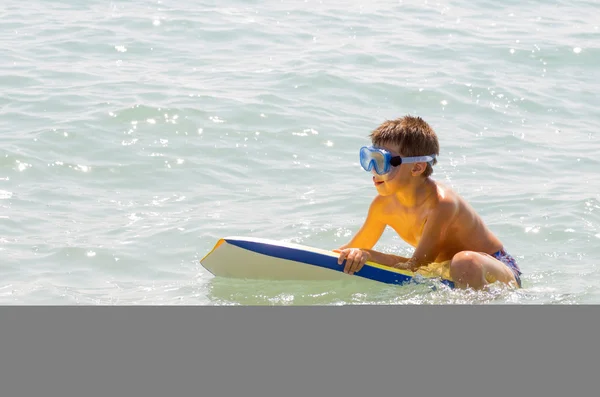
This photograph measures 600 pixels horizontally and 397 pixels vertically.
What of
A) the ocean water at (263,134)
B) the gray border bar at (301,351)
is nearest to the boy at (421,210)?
the ocean water at (263,134)

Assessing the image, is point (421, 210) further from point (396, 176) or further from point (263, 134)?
point (263, 134)

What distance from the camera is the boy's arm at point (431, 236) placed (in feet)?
14.2

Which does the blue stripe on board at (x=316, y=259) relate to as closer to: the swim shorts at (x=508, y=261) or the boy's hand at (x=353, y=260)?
the boy's hand at (x=353, y=260)

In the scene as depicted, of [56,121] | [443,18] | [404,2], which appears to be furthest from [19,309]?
[404,2]

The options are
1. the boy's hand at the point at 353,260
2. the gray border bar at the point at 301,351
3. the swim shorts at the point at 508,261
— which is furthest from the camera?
the swim shorts at the point at 508,261

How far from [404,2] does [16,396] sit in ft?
39.5

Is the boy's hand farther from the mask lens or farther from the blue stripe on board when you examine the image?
the mask lens

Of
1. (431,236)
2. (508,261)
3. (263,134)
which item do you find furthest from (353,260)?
(263,134)

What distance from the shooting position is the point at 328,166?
7.10 metres

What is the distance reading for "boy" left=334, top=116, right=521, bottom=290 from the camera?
14.3 ft

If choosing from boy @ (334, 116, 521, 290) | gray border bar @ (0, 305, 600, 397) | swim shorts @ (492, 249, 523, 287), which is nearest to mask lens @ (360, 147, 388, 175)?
boy @ (334, 116, 521, 290)

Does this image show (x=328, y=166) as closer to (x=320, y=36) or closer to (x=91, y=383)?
(x=320, y=36)

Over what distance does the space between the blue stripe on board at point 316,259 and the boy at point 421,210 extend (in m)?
0.05

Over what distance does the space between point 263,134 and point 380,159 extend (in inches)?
133
